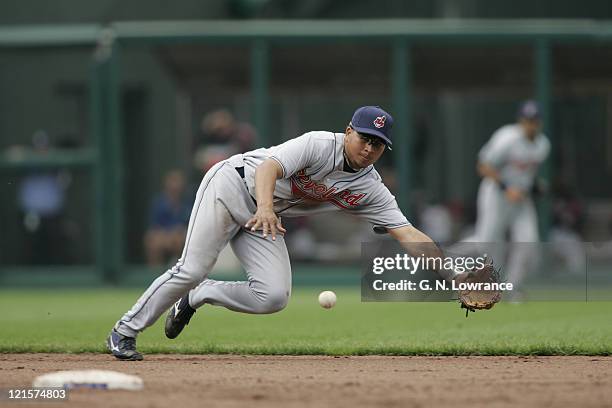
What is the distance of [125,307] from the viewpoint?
11930 millimetres

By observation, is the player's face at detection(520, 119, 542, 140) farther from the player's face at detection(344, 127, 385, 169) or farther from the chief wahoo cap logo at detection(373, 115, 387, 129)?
the chief wahoo cap logo at detection(373, 115, 387, 129)

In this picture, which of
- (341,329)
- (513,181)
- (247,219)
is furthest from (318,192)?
(513,181)

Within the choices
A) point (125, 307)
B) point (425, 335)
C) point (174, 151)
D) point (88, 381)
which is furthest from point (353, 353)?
point (174, 151)

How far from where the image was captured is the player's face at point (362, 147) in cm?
696

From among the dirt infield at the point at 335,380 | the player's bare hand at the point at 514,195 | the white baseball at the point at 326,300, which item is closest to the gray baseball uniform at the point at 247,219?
the dirt infield at the point at 335,380

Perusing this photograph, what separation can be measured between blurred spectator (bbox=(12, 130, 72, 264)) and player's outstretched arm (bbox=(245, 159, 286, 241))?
27.5 feet

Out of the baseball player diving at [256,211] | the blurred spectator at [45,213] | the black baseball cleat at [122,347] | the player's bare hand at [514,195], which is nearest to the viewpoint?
the baseball player diving at [256,211]

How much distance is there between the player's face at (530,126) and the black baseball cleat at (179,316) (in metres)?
5.58

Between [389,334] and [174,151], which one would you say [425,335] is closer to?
[389,334]

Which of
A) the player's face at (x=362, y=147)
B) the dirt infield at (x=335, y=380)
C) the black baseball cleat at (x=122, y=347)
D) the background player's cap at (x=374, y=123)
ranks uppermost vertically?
the background player's cap at (x=374, y=123)

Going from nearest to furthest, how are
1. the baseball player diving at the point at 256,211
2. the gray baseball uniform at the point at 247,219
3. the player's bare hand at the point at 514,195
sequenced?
the baseball player diving at the point at 256,211
the gray baseball uniform at the point at 247,219
the player's bare hand at the point at 514,195

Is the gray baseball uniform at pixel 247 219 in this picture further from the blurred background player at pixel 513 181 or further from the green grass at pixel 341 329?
the blurred background player at pixel 513 181

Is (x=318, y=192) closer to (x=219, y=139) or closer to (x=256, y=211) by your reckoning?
(x=256, y=211)

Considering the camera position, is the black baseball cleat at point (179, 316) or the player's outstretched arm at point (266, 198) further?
the black baseball cleat at point (179, 316)
